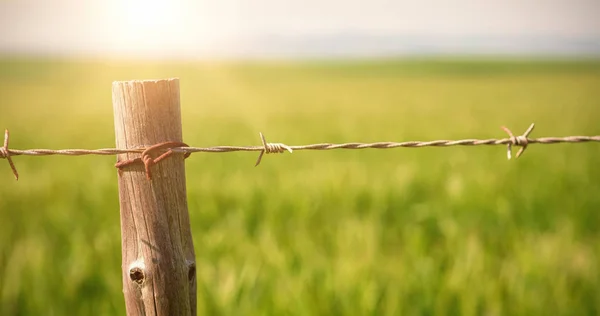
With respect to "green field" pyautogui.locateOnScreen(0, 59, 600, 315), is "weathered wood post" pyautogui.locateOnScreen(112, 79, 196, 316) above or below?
above

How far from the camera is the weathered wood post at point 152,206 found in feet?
3.76

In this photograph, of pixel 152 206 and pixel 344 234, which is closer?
pixel 152 206

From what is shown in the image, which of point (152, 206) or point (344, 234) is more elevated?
point (152, 206)

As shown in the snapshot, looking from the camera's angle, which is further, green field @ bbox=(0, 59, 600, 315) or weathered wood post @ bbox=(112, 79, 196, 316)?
green field @ bbox=(0, 59, 600, 315)

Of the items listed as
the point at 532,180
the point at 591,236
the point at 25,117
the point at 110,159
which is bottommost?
the point at 591,236

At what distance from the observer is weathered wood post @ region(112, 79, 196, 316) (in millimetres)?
1145

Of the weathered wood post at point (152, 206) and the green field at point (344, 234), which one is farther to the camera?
the green field at point (344, 234)

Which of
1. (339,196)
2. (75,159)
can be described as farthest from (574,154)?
(75,159)

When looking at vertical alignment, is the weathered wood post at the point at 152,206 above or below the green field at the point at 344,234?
above

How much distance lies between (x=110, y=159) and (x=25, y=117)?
24.1 ft

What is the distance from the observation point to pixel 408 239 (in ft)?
10.3

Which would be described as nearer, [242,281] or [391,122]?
[242,281]

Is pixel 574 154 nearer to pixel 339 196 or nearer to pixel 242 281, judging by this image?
pixel 339 196

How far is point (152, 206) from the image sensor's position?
117 centimetres
